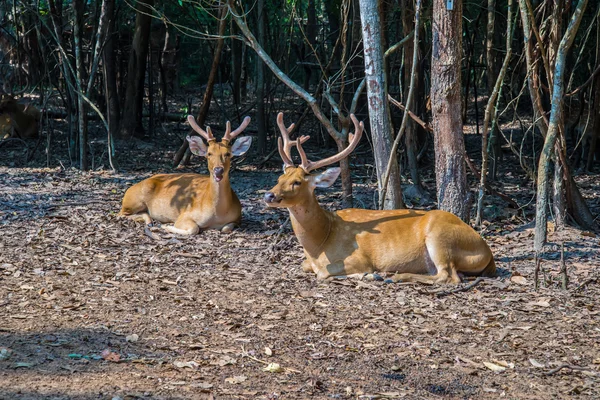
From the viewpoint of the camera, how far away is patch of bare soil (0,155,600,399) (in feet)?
16.1

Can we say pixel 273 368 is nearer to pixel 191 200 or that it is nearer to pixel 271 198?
pixel 271 198

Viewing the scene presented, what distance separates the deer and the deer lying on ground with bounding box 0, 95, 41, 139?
960cm

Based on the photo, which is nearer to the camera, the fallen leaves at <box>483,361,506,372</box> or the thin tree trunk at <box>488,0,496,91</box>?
the fallen leaves at <box>483,361,506,372</box>

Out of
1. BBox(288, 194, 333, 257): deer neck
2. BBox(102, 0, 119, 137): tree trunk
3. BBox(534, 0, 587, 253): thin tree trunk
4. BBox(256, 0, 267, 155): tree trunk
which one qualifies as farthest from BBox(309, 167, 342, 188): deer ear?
BBox(102, 0, 119, 137): tree trunk

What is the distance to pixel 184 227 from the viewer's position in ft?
31.8

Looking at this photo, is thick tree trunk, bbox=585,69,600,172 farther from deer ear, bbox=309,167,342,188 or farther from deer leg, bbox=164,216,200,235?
deer leg, bbox=164,216,200,235

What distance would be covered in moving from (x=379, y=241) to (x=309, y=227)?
70 centimetres

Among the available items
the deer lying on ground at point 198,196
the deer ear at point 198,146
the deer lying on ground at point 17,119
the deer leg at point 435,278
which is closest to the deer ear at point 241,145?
the deer lying on ground at point 198,196

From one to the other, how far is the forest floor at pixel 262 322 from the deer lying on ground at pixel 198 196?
239mm

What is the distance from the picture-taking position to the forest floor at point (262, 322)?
493 centimetres

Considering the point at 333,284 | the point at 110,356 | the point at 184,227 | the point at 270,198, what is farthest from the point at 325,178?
the point at 110,356

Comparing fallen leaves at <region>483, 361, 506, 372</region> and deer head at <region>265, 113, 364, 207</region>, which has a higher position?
deer head at <region>265, 113, 364, 207</region>

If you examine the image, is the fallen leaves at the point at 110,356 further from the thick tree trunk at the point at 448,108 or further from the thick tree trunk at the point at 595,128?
the thick tree trunk at the point at 595,128

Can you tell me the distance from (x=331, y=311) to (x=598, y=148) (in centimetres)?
994
